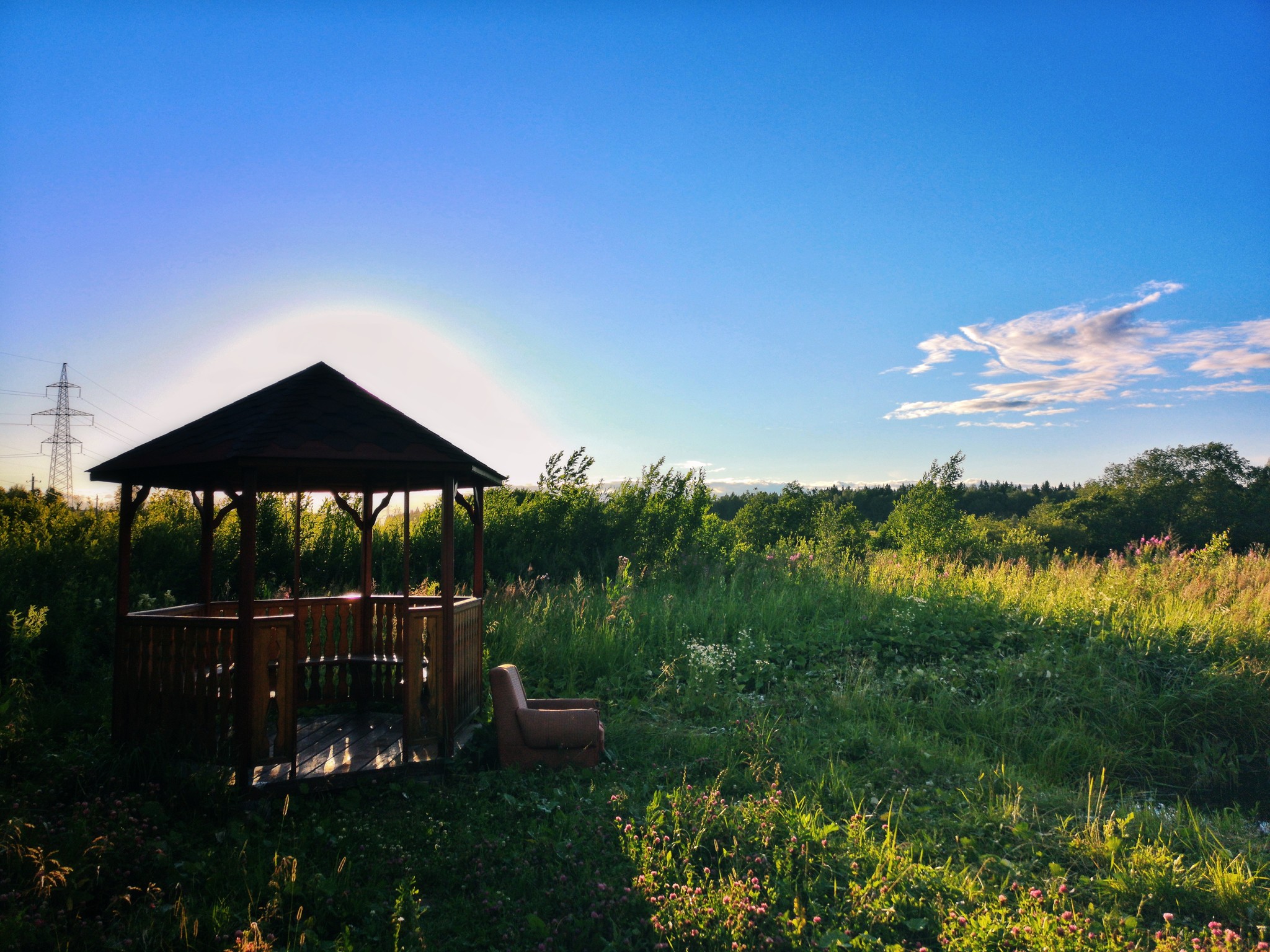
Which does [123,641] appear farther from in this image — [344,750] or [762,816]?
[762,816]

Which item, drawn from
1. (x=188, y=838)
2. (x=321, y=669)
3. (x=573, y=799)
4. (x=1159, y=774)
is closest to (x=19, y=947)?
(x=188, y=838)

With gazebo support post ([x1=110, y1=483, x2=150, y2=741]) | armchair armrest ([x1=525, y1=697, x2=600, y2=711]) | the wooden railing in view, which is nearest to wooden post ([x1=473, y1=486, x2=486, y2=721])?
the wooden railing

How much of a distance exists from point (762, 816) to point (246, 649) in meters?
4.27

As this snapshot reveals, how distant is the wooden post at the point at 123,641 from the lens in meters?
6.16

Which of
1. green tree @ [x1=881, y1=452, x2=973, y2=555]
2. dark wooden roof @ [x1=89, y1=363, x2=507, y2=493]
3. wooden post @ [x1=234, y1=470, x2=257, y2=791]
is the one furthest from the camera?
green tree @ [x1=881, y1=452, x2=973, y2=555]

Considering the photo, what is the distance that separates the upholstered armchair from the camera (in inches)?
250

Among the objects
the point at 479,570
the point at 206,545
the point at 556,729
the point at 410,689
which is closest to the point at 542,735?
the point at 556,729

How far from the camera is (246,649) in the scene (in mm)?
5785

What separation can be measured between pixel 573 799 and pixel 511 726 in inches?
40.2

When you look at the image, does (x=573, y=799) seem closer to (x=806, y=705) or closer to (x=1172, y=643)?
(x=806, y=705)

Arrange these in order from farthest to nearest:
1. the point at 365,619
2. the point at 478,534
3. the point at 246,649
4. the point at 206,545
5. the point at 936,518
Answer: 1. the point at 936,518
2. the point at 365,619
3. the point at 478,534
4. the point at 206,545
5. the point at 246,649

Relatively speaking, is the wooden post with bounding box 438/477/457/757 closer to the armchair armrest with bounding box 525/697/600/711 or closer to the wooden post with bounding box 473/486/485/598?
the armchair armrest with bounding box 525/697/600/711

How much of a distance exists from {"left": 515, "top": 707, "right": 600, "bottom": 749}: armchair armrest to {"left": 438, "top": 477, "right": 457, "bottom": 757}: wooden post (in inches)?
25.5

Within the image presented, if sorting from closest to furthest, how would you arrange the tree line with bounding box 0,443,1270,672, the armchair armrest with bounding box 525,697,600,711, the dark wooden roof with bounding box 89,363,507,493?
the dark wooden roof with bounding box 89,363,507,493, the armchair armrest with bounding box 525,697,600,711, the tree line with bounding box 0,443,1270,672
